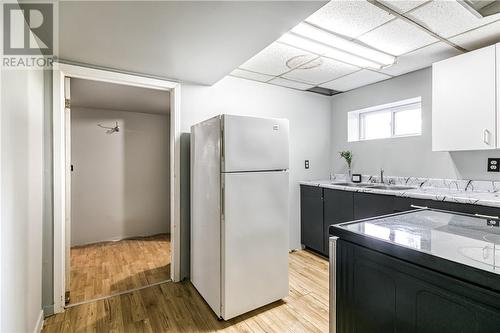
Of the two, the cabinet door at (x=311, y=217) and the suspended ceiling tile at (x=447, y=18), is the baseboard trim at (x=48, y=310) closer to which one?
the cabinet door at (x=311, y=217)

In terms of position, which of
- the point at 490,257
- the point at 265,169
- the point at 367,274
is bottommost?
the point at 367,274

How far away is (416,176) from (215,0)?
2.78 m

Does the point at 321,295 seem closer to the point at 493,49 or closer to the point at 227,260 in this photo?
the point at 227,260

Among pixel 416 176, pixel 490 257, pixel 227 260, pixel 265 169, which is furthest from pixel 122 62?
pixel 416 176

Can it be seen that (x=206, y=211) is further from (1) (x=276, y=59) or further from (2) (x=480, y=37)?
(2) (x=480, y=37)

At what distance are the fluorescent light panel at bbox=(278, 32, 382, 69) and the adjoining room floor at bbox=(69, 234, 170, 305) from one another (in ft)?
8.60

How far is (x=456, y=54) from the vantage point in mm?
2439

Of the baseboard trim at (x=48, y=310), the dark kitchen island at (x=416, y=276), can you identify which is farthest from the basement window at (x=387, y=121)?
the baseboard trim at (x=48, y=310)

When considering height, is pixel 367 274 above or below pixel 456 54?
below

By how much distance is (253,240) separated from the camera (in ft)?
6.81

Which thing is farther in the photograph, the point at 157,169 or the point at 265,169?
the point at 157,169

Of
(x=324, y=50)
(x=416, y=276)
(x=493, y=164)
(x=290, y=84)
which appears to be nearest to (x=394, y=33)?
(x=324, y=50)

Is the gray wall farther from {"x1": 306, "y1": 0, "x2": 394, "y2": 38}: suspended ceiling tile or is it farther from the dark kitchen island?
the dark kitchen island

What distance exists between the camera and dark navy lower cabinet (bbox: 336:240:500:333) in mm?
741
